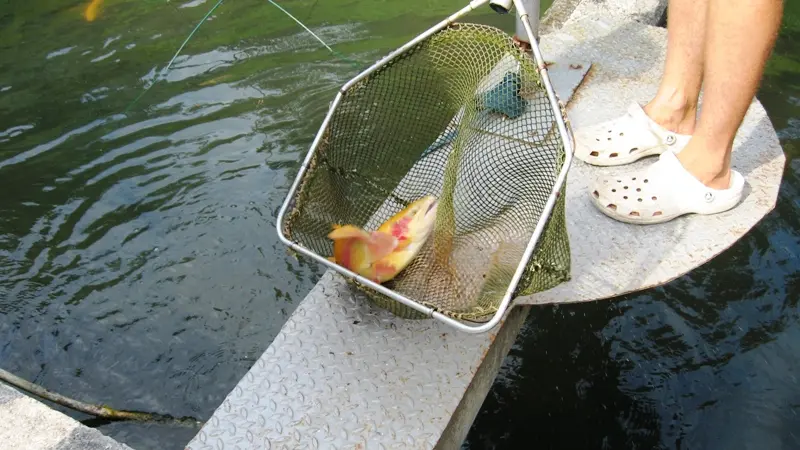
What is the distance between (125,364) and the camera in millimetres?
3170

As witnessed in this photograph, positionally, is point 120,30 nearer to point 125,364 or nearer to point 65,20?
point 65,20

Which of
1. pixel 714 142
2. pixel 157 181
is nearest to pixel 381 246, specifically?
pixel 714 142

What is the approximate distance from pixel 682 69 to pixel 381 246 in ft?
5.06

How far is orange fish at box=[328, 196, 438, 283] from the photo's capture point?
7.75ft

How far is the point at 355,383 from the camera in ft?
7.33

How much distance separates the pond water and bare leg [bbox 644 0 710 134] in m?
0.98

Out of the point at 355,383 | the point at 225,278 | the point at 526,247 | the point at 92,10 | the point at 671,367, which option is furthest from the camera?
the point at 92,10

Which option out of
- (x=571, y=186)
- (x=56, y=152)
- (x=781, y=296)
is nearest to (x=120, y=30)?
(x=56, y=152)

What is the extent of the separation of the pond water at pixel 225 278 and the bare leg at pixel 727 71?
1.00 m

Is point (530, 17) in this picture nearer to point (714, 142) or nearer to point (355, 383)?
point (714, 142)

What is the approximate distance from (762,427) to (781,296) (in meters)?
0.81

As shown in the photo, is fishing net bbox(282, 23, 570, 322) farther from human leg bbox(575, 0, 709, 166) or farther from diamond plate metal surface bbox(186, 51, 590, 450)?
human leg bbox(575, 0, 709, 166)

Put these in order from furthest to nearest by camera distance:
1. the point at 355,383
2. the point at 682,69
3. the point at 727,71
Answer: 1. the point at 682,69
2. the point at 727,71
3. the point at 355,383

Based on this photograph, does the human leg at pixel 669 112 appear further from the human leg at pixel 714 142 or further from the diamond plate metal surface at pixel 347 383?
the diamond plate metal surface at pixel 347 383
